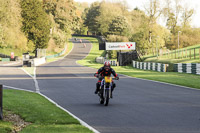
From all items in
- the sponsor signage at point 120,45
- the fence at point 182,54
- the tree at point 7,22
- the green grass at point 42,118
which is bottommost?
the green grass at point 42,118

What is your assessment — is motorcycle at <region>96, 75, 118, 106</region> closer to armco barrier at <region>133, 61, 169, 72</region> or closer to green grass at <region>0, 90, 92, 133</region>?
green grass at <region>0, 90, 92, 133</region>

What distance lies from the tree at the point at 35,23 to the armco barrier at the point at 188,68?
54398 mm

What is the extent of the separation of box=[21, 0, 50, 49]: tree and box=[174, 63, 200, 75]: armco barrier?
5440 cm

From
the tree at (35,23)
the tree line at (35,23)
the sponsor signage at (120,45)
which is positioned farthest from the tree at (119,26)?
the sponsor signage at (120,45)

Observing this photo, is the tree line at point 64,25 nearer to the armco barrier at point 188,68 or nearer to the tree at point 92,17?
the armco barrier at point 188,68

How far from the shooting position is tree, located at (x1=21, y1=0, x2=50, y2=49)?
86250 mm

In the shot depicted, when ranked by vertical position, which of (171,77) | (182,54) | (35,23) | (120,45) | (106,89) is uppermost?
(35,23)

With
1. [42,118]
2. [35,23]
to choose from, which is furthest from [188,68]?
[35,23]

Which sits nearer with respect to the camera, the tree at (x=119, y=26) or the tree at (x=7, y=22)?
the tree at (x=7, y=22)

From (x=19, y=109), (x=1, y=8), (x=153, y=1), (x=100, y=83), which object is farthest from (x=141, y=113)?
(x=153, y=1)

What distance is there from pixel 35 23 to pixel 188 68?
193 ft

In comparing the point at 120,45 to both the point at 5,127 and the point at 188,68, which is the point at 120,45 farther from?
the point at 5,127

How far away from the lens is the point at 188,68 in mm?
35312

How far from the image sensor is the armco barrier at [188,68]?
33.4 m
